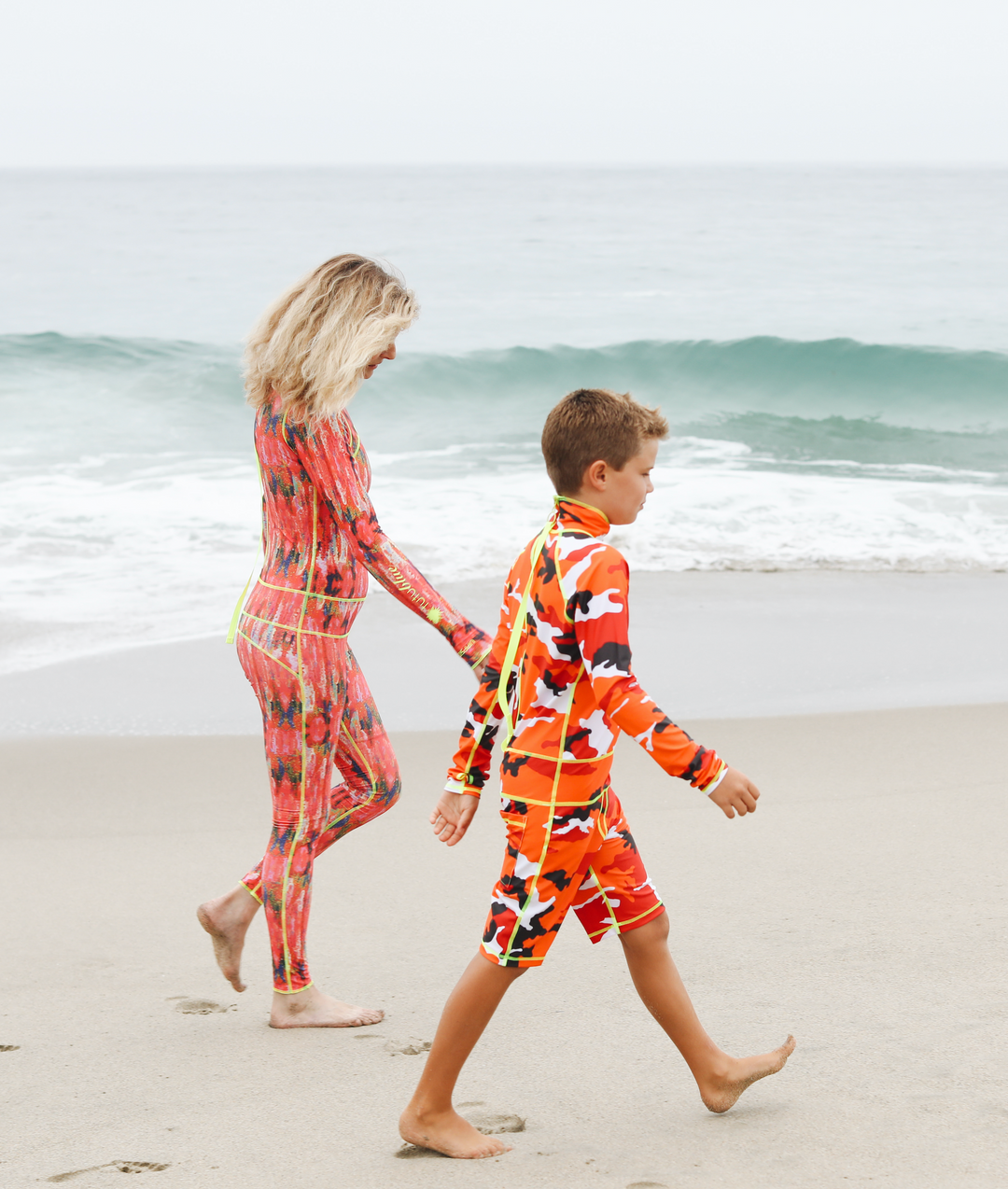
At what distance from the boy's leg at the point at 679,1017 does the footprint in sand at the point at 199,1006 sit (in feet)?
4.22

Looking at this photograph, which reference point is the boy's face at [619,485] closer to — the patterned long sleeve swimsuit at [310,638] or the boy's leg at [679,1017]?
the patterned long sleeve swimsuit at [310,638]

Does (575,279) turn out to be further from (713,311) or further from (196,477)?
(196,477)

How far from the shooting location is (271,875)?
3104 mm

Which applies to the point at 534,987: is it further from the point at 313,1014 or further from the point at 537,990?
the point at 313,1014

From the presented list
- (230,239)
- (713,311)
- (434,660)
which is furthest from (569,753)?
(230,239)

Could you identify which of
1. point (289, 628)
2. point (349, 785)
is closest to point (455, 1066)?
point (349, 785)

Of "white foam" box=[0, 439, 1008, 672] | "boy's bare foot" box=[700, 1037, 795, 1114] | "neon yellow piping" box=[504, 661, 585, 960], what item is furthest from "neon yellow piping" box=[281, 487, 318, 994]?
"white foam" box=[0, 439, 1008, 672]

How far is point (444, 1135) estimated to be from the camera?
237 cm

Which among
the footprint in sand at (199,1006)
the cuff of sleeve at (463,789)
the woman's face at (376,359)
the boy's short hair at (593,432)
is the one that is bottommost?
the footprint in sand at (199,1006)

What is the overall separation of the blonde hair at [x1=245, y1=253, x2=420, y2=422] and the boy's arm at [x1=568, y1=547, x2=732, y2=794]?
90cm

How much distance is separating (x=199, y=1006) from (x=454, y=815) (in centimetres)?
124

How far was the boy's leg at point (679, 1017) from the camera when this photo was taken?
7.95 ft

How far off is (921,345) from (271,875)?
22319mm

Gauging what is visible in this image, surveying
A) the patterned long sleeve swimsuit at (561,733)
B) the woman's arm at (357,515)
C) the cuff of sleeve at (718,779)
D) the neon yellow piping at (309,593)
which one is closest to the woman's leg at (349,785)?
the neon yellow piping at (309,593)
